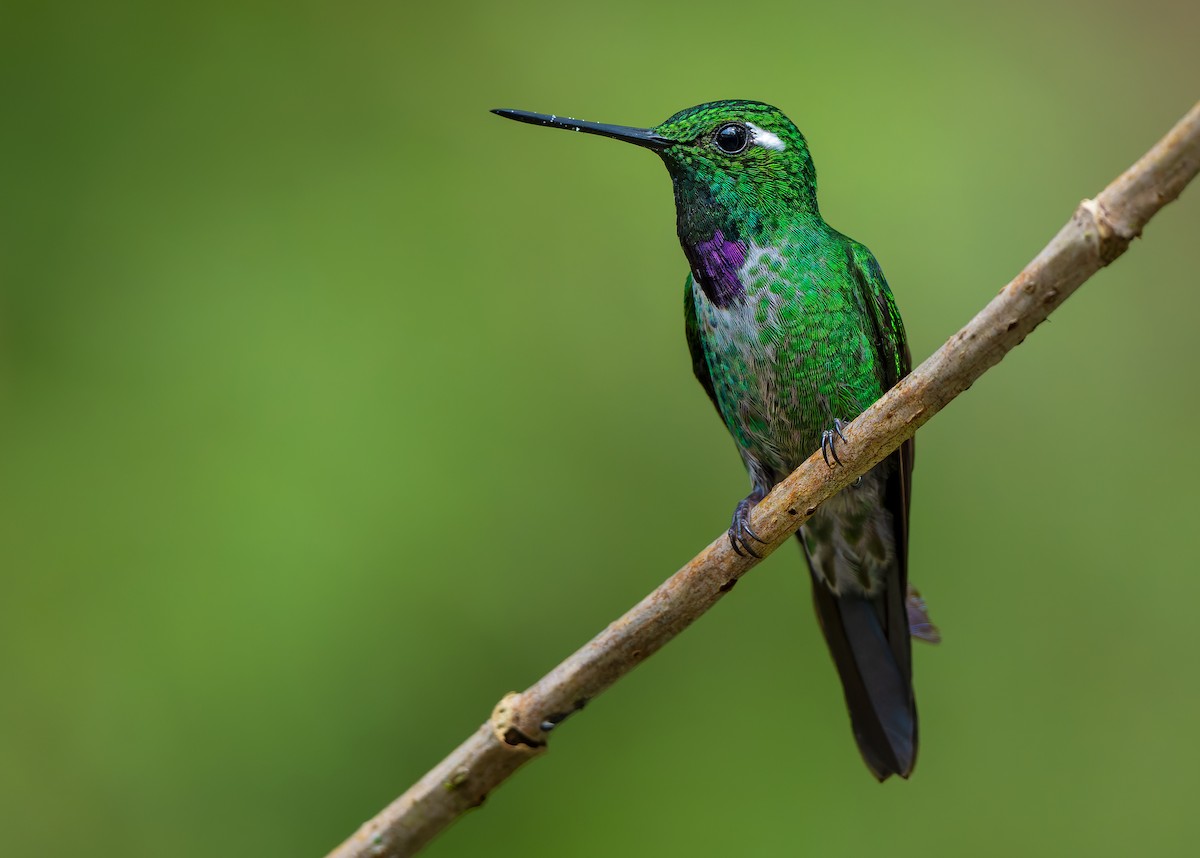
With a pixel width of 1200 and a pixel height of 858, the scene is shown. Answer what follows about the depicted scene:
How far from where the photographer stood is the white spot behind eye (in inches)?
109

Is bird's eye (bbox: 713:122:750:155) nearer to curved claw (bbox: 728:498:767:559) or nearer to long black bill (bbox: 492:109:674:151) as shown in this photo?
long black bill (bbox: 492:109:674:151)

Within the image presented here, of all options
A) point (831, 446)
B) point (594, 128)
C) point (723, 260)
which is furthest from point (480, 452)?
point (831, 446)

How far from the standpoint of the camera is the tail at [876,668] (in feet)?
9.71

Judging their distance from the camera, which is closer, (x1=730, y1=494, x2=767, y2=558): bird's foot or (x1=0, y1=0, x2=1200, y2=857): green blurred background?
(x1=730, y1=494, x2=767, y2=558): bird's foot

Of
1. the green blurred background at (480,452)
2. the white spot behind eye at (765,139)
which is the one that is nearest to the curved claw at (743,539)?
the white spot behind eye at (765,139)

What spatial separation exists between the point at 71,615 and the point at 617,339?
6.64 feet

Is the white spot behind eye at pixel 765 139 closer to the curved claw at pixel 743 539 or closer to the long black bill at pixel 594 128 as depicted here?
the long black bill at pixel 594 128

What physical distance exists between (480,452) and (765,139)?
5.42ft

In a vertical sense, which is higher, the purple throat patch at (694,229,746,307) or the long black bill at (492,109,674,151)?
the long black bill at (492,109,674,151)

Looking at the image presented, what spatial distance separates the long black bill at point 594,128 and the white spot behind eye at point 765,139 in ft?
0.72

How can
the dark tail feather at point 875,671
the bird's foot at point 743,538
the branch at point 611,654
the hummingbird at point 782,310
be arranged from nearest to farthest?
the branch at point 611,654 → the bird's foot at point 743,538 → the hummingbird at point 782,310 → the dark tail feather at point 875,671

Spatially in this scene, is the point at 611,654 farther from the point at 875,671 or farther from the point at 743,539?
the point at 875,671

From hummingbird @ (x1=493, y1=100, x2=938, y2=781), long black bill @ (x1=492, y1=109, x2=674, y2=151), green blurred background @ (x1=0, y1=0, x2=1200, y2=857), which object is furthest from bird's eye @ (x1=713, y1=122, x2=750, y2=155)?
green blurred background @ (x1=0, y1=0, x2=1200, y2=857)

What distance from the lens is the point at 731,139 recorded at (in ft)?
9.01
